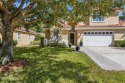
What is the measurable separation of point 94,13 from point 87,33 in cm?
2126

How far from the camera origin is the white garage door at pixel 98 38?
31.4 m

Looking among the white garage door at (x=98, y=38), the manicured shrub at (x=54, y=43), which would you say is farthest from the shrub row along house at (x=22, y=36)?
the white garage door at (x=98, y=38)

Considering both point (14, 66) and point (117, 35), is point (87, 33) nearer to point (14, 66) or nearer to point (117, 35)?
point (117, 35)

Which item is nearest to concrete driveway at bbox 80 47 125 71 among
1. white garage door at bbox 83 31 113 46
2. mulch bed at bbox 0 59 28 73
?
mulch bed at bbox 0 59 28 73

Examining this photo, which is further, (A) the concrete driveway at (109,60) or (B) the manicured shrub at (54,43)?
(B) the manicured shrub at (54,43)

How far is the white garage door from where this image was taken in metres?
31.4

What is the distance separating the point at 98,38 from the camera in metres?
31.6

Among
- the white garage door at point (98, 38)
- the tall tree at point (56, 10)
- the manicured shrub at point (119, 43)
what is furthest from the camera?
the white garage door at point (98, 38)

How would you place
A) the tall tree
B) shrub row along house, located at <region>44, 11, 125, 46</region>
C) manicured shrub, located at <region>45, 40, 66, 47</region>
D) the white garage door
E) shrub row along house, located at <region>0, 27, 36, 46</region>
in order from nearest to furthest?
1. the tall tree
2. manicured shrub, located at <region>45, 40, 66, 47</region>
3. shrub row along house, located at <region>44, 11, 125, 46</region>
4. the white garage door
5. shrub row along house, located at <region>0, 27, 36, 46</region>

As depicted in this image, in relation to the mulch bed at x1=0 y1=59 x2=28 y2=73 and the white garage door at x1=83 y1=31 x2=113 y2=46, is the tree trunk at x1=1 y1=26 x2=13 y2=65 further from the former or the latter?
the white garage door at x1=83 y1=31 x2=113 y2=46

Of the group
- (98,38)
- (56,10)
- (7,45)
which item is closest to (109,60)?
(56,10)

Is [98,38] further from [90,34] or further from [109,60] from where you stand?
[109,60]

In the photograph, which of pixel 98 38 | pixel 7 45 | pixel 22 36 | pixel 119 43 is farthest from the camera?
pixel 22 36

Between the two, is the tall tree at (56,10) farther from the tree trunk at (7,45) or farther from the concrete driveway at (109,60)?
the concrete driveway at (109,60)
